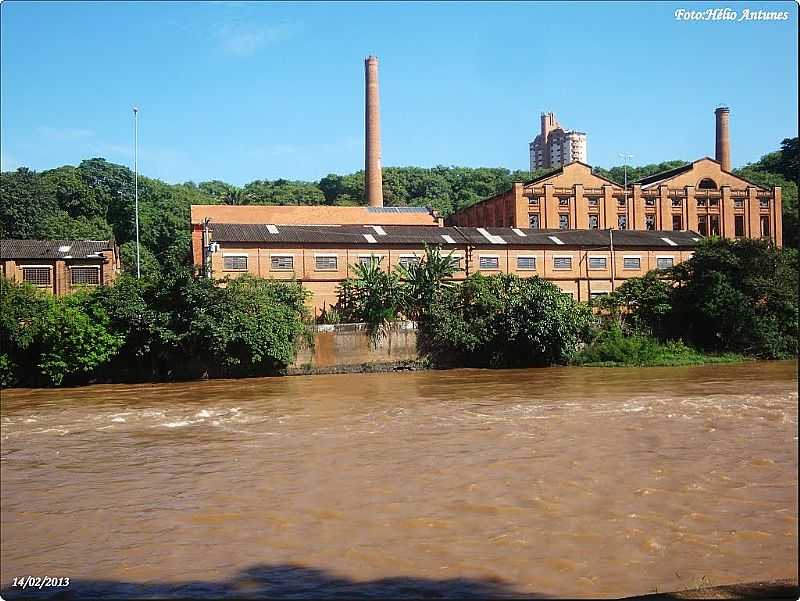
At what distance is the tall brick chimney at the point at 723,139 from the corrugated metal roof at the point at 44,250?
41.2 m

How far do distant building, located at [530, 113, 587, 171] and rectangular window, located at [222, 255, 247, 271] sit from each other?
53.3 m

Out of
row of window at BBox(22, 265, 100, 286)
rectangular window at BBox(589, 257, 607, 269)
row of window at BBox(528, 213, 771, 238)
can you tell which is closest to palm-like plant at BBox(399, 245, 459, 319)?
rectangular window at BBox(589, 257, 607, 269)

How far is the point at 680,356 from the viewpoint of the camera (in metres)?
26.9

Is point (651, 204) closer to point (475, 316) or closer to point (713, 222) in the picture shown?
point (713, 222)

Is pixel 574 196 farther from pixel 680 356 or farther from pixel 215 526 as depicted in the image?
pixel 215 526

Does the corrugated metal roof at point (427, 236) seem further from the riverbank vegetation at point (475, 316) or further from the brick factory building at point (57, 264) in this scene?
the brick factory building at point (57, 264)

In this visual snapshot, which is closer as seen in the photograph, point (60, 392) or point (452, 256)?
point (60, 392)

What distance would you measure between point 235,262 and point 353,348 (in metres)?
6.89

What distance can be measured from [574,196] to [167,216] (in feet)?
94.0

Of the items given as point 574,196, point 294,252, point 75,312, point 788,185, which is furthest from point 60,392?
point 788,185

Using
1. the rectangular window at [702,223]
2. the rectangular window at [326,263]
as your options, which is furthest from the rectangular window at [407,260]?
the rectangular window at [702,223]

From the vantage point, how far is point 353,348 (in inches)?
1094

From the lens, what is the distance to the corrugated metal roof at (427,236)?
31.5 meters

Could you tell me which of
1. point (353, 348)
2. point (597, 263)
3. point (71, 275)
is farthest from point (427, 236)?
point (71, 275)
